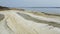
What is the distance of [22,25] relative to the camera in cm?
97

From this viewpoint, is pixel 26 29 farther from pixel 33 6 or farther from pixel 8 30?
pixel 33 6

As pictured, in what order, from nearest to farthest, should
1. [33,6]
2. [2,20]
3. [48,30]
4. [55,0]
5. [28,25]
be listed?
[48,30] < [28,25] < [2,20] < [55,0] < [33,6]

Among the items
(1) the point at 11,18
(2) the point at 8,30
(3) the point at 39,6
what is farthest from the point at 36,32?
(3) the point at 39,6

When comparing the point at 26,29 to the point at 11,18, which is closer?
the point at 26,29

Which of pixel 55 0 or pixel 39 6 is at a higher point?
pixel 55 0

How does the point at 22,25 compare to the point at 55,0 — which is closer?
the point at 22,25

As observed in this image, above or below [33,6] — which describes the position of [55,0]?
above

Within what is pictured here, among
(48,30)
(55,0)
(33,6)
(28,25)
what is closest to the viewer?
(48,30)

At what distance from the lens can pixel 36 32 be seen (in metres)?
0.84

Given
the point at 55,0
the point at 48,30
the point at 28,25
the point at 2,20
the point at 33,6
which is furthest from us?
the point at 33,6

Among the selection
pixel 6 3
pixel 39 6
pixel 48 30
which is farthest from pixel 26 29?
pixel 6 3

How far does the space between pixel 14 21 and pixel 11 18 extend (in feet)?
0.25

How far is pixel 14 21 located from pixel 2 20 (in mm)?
145

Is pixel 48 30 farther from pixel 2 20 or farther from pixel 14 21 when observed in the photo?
pixel 2 20
